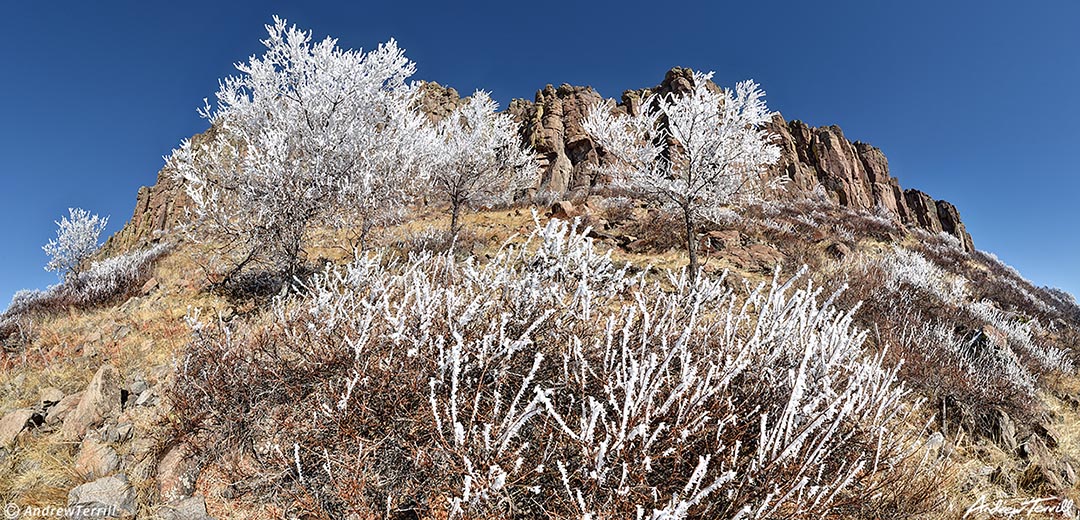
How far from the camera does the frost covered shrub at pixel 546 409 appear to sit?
89.6 inches

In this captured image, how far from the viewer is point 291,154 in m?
7.85

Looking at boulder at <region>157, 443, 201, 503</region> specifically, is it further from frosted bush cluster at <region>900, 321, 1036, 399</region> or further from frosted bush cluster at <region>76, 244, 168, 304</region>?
frosted bush cluster at <region>900, 321, 1036, 399</region>

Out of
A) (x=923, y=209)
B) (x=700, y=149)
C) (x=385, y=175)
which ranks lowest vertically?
(x=700, y=149)

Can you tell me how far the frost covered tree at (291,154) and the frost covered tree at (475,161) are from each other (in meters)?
3.69

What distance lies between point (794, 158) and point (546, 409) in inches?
1897

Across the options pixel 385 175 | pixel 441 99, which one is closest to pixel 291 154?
pixel 385 175

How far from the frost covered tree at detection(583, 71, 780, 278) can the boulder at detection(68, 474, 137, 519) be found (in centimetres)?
822

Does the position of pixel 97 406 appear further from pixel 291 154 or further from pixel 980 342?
pixel 980 342

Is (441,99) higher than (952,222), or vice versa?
(441,99)

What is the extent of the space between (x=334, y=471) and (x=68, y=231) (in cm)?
1770

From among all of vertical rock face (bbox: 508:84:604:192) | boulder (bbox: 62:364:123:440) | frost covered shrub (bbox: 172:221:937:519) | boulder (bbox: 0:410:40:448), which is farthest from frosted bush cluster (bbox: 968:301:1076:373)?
vertical rock face (bbox: 508:84:604:192)

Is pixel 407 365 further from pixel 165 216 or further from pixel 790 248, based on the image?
pixel 165 216

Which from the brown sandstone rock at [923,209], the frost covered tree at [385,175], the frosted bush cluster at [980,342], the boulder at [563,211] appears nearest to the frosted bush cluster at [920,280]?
the frosted bush cluster at [980,342]

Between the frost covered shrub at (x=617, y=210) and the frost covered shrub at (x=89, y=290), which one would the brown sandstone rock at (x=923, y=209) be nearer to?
the frost covered shrub at (x=617, y=210)
